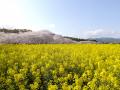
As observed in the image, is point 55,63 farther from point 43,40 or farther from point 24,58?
point 43,40

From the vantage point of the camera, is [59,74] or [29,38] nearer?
[59,74]

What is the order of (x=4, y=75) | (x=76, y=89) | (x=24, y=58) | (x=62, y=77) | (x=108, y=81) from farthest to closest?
(x=24, y=58) → (x=4, y=75) → (x=62, y=77) → (x=108, y=81) → (x=76, y=89)

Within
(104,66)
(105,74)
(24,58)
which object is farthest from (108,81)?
(24,58)

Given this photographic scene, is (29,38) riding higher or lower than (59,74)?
higher

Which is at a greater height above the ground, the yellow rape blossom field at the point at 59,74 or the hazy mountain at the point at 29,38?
the hazy mountain at the point at 29,38

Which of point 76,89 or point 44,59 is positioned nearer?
point 76,89

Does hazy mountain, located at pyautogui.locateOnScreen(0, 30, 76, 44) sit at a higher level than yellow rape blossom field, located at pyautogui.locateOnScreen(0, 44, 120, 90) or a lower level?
higher

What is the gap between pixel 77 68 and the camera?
11.3 m

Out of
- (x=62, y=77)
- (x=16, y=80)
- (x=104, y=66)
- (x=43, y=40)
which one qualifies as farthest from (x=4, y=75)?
(x=43, y=40)

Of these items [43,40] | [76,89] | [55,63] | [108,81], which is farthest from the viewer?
[43,40]

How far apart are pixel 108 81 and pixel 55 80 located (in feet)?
5.05

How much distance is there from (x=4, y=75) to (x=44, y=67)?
1.27 meters

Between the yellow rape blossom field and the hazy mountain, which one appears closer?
the yellow rape blossom field

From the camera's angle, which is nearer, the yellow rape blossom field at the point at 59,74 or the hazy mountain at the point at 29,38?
the yellow rape blossom field at the point at 59,74
